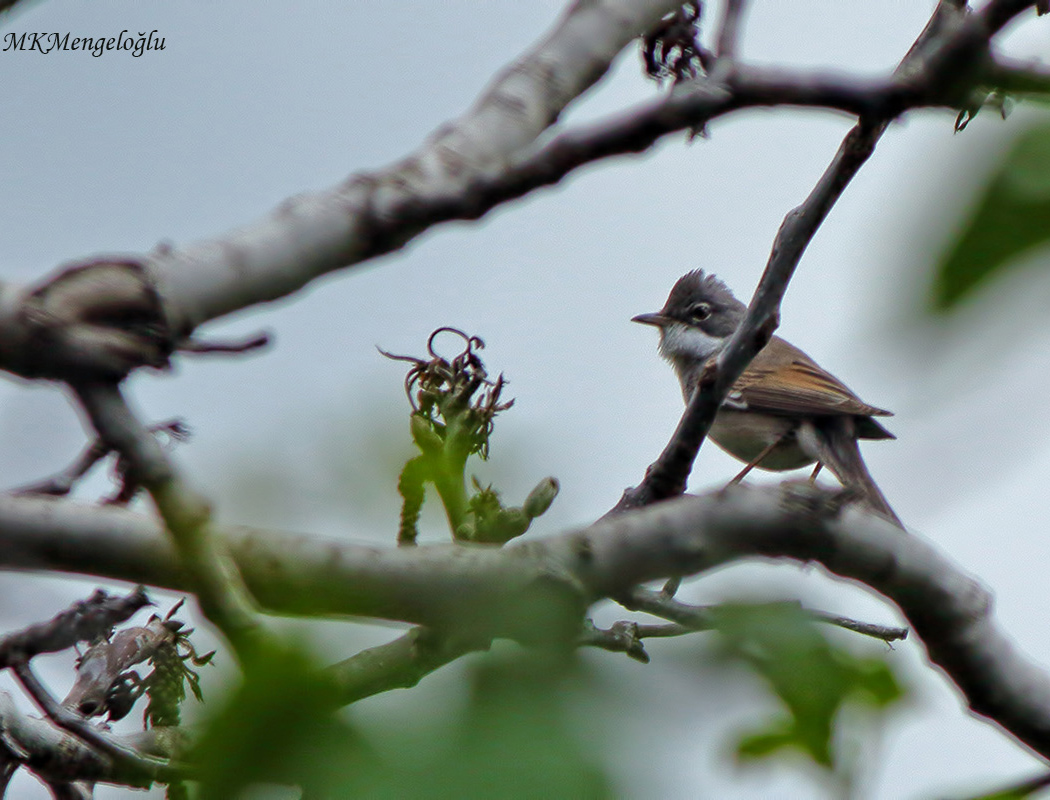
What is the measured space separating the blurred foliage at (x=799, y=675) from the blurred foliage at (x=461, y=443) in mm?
951

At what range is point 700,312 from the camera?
A: 32.5 ft

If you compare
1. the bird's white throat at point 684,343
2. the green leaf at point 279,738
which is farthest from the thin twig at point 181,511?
the bird's white throat at point 684,343

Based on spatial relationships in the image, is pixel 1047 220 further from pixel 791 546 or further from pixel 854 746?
pixel 791 546

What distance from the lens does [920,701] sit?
152cm

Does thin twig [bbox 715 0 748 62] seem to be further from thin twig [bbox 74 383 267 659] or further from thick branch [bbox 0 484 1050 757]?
thin twig [bbox 74 383 267 659]

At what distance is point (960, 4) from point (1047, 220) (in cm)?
267

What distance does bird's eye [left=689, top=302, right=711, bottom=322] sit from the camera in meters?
9.89

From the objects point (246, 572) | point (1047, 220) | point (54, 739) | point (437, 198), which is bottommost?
point (54, 739)

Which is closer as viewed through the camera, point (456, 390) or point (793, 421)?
point (456, 390)

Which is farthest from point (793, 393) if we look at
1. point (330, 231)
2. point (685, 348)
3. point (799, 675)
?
point (799, 675)

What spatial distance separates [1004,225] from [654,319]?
9.35 meters

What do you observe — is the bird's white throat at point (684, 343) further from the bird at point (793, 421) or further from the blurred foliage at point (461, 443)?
the blurred foliage at point (461, 443)

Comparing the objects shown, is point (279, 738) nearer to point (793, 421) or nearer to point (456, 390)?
point (456, 390)

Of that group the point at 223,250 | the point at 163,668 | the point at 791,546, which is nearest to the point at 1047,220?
the point at 223,250
